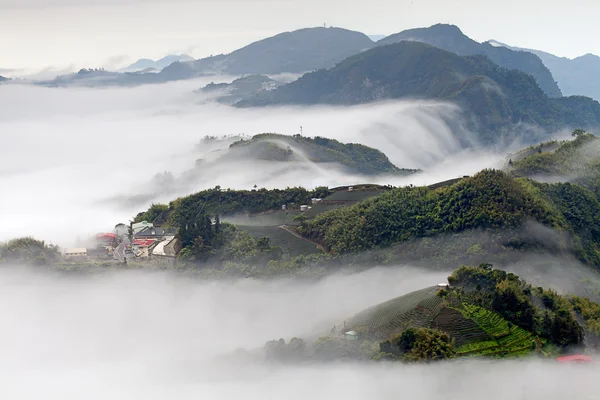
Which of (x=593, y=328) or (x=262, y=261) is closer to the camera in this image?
(x=593, y=328)

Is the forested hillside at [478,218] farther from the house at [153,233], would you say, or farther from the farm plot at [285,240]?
the house at [153,233]

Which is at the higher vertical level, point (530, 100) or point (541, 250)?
point (530, 100)

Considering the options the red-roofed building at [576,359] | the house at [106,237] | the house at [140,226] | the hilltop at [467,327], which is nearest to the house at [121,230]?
the house at [106,237]

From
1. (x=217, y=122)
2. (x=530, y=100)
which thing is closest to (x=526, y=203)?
(x=530, y=100)

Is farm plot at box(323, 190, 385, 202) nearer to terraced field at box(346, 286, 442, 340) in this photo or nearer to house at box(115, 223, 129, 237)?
house at box(115, 223, 129, 237)

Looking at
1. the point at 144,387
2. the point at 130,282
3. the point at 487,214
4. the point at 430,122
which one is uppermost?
the point at 430,122

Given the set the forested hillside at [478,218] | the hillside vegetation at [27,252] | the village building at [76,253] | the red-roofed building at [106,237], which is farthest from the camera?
the red-roofed building at [106,237]

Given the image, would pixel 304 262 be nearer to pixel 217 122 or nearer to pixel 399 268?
pixel 399 268
